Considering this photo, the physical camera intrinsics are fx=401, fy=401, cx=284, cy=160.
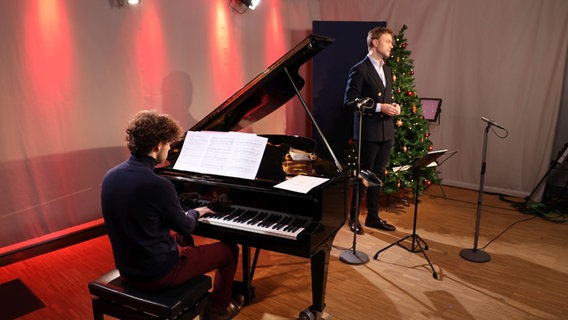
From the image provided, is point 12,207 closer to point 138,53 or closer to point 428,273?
point 138,53

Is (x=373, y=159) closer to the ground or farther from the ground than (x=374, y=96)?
closer to the ground

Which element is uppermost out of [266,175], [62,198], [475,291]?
[266,175]

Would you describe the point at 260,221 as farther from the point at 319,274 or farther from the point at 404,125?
the point at 404,125

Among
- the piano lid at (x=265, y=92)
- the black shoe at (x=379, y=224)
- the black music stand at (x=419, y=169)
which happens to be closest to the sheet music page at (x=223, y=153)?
the piano lid at (x=265, y=92)

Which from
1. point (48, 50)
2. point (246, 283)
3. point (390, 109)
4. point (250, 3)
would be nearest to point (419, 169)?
point (390, 109)

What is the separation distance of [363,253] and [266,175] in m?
1.51

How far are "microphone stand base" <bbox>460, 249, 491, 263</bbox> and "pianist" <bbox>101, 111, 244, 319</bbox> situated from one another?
2371 mm

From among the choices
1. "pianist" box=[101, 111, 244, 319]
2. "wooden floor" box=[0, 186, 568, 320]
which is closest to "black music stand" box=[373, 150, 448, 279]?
"wooden floor" box=[0, 186, 568, 320]

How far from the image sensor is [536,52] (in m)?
4.72

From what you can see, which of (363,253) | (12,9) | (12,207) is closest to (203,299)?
(363,253)

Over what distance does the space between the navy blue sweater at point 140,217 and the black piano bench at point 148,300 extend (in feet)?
0.25

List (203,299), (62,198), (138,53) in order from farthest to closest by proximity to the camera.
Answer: (138,53), (62,198), (203,299)

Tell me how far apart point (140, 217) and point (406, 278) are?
2144 millimetres

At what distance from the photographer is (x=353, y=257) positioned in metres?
3.36
